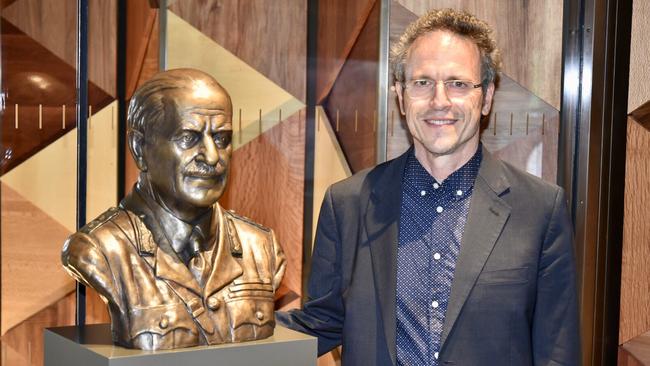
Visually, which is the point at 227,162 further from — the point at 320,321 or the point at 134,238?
the point at 320,321

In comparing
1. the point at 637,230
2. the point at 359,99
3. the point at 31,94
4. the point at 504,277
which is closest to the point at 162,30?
the point at 31,94

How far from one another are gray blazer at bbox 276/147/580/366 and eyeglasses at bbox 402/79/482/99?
237mm

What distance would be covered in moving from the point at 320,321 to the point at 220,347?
1.89 feet

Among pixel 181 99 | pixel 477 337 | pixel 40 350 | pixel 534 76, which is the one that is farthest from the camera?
pixel 534 76

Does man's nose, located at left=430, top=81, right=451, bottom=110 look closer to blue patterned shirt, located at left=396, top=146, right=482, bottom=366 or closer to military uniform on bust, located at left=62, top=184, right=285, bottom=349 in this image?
blue patterned shirt, located at left=396, top=146, right=482, bottom=366

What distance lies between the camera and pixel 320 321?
2846 millimetres

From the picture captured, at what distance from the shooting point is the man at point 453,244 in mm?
2600

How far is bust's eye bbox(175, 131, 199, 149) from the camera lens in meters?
2.32

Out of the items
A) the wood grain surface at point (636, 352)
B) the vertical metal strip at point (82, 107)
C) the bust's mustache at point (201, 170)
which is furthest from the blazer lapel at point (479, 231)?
the wood grain surface at point (636, 352)

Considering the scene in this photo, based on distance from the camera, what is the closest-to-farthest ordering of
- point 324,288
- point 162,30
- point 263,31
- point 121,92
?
point 324,288 → point 121,92 → point 162,30 → point 263,31

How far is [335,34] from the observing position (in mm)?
3893

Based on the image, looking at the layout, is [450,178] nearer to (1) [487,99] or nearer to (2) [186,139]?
(1) [487,99]

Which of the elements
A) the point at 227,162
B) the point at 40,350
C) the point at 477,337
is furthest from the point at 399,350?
the point at 40,350

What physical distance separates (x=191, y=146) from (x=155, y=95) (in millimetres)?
161
